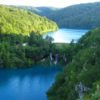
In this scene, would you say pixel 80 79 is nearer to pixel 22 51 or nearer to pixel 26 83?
pixel 26 83

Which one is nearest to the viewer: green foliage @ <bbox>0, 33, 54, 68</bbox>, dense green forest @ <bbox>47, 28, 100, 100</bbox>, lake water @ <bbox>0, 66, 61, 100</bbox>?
dense green forest @ <bbox>47, 28, 100, 100</bbox>

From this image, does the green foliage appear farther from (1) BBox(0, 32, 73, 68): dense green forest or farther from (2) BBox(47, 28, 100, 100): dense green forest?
(2) BBox(47, 28, 100, 100): dense green forest

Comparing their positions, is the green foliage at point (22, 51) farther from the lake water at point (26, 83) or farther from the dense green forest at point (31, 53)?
the lake water at point (26, 83)

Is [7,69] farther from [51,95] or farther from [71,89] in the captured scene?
[71,89]

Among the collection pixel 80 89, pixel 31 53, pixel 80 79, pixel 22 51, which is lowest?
pixel 31 53

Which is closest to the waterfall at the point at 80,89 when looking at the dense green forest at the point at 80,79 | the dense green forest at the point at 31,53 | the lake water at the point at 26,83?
the dense green forest at the point at 80,79

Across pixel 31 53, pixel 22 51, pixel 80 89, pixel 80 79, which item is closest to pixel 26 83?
pixel 22 51

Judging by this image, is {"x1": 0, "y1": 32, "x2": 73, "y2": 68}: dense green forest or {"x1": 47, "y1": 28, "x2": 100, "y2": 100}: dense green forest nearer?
{"x1": 47, "y1": 28, "x2": 100, "y2": 100}: dense green forest

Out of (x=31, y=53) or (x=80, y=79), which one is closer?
(x=80, y=79)

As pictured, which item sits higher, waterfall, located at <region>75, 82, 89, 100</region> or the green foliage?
waterfall, located at <region>75, 82, 89, 100</region>

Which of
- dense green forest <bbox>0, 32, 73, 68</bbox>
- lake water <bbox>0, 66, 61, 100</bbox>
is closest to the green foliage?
dense green forest <bbox>0, 32, 73, 68</bbox>
